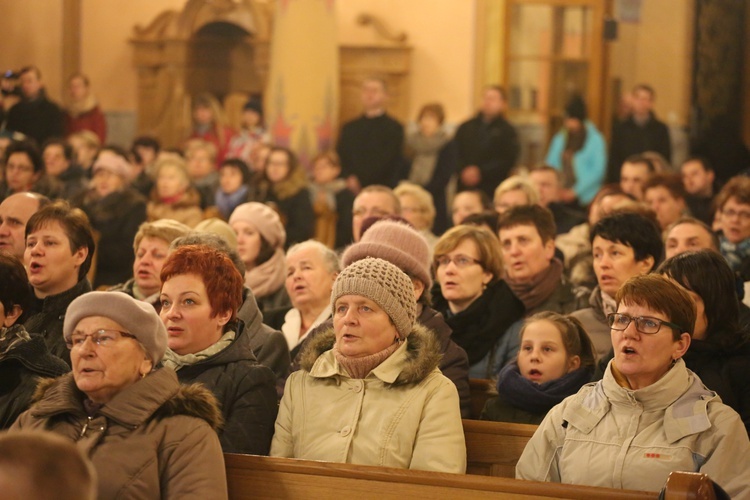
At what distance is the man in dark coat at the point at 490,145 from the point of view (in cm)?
1052

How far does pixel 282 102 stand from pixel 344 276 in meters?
7.53

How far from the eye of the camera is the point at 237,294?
3.96 metres

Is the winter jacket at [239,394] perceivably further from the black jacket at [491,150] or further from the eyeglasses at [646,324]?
the black jacket at [491,150]

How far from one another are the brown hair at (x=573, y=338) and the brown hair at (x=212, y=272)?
1.10 meters

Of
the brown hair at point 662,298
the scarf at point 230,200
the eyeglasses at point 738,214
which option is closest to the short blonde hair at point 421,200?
the eyeglasses at point 738,214

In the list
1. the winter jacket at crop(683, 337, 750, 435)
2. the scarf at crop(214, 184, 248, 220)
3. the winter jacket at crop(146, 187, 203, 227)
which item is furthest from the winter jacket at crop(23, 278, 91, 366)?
the scarf at crop(214, 184, 248, 220)

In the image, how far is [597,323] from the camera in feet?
16.0

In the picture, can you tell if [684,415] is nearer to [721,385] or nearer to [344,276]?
[721,385]

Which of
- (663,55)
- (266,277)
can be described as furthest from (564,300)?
(663,55)

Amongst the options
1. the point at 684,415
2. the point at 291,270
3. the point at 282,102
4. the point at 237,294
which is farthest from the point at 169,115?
the point at 684,415

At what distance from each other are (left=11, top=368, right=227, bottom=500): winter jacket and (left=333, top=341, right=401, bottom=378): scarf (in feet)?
1.65

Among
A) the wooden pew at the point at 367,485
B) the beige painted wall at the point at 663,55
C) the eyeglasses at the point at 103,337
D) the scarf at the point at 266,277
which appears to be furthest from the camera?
the beige painted wall at the point at 663,55

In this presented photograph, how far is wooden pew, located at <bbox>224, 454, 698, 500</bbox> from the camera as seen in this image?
3.15 metres

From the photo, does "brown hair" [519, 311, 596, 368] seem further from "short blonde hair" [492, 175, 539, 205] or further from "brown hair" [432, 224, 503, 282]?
"short blonde hair" [492, 175, 539, 205]
